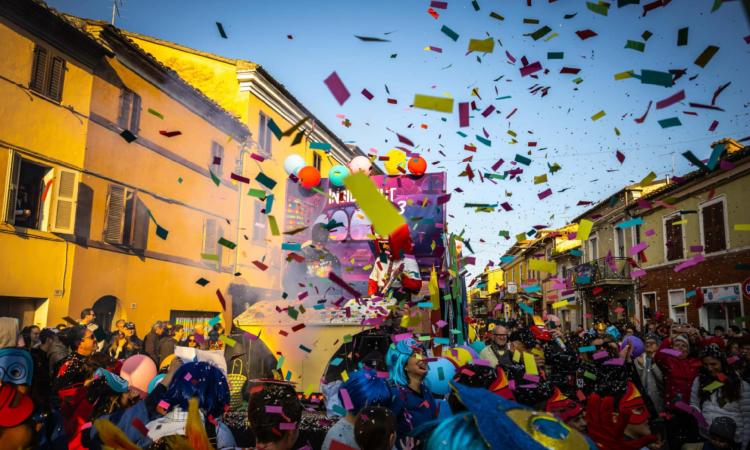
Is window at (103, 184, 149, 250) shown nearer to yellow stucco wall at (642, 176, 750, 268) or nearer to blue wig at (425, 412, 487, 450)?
blue wig at (425, 412, 487, 450)

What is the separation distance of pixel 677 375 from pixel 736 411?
3.26 feet

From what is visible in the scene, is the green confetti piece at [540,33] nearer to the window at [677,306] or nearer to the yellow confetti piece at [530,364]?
the yellow confetti piece at [530,364]

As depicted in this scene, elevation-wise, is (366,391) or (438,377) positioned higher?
(366,391)

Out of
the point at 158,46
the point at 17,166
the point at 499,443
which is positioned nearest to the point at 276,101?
the point at 158,46

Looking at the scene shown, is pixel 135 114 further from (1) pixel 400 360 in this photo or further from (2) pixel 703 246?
(2) pixel 703 246

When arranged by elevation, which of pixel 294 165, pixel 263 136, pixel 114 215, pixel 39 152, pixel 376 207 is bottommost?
pixel 376 207

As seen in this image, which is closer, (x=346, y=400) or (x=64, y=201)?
(x=346, y=400)

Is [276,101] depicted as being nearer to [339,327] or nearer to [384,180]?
[384,180]

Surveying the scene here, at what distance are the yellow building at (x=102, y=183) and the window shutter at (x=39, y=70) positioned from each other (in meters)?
0.02

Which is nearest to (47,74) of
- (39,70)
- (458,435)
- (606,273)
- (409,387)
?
(39,70)

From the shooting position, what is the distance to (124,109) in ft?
45.5

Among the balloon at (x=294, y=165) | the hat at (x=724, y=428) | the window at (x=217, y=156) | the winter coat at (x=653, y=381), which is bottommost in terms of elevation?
the hat at (x=724, y=428)

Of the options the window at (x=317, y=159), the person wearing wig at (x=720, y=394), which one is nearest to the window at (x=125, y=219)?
the window at (x=317, y=159)

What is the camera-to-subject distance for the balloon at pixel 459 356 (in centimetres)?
553
